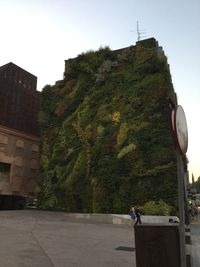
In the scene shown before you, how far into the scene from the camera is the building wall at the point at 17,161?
35.7 metres

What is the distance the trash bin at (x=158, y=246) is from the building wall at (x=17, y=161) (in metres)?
31.8

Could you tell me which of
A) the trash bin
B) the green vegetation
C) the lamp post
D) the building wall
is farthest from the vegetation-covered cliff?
the lamp post

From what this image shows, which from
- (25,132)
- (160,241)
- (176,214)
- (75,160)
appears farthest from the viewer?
(25,132)

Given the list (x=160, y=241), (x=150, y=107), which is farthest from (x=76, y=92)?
(x=160, y=241)

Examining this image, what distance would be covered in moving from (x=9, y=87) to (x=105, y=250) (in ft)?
106

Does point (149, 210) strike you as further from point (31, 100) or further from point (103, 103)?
point (31, 100)

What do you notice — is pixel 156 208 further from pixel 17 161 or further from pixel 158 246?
pixel 17 161

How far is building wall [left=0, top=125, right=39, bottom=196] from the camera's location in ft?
117

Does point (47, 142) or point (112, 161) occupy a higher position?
point (47, 142)

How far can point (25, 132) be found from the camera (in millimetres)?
39469

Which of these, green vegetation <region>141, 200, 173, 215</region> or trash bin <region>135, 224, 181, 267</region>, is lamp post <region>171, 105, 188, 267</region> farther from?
green vegetation <region>141, 200, 173, 215</region>

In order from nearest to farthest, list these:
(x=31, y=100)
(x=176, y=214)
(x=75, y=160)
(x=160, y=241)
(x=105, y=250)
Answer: (x=160, y=241) < (x=105, y=250) < (x=176, y=214) < (x=75, y=160) < (x=31, y=100)

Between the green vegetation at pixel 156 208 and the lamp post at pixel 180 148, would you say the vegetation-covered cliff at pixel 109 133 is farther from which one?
the lamp post at pixel 180 148

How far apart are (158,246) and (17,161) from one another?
110ft
